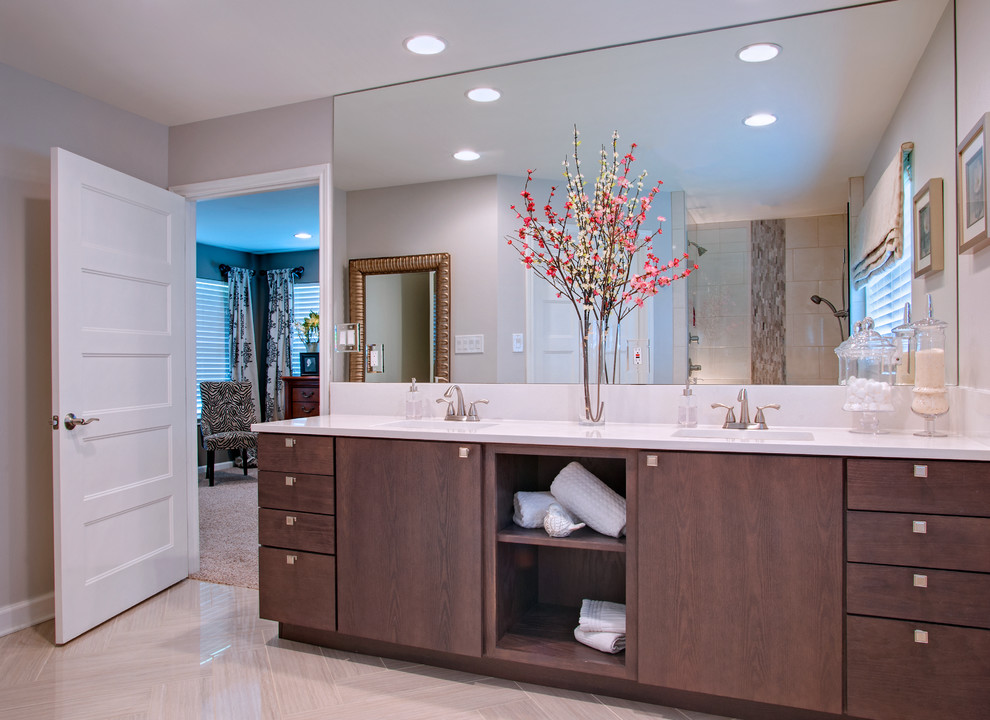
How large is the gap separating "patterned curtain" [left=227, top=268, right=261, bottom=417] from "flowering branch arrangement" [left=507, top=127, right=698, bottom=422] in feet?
17.5

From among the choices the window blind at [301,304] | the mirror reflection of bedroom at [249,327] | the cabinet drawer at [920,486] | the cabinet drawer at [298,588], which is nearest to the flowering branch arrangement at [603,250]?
the cabinet drawer at [920,486]

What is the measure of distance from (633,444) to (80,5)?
2.33 meters

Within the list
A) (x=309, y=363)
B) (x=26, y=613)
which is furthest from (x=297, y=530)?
(x=309, y=363)

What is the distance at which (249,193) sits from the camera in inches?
125

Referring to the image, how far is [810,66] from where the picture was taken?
2.23 meters

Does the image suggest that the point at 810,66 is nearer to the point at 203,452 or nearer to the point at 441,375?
the point at 441,375

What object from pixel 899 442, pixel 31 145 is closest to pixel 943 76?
pixel 899 442

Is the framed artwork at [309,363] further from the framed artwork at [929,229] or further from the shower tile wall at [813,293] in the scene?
the framed artwork at [929,229]

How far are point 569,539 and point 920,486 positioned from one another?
0.98 meters

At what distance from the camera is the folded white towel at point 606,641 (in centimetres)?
205

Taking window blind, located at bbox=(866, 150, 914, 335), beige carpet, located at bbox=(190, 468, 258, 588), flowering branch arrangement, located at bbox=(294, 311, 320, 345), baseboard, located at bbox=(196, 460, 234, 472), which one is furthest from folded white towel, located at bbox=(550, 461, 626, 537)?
baseboard, located at bbox=(196, 460, 234, 472)

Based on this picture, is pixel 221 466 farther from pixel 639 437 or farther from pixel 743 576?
pixel 743 576

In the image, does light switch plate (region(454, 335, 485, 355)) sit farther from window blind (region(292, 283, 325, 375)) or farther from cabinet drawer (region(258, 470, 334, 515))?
window blind (region(292, 283, 325, 375))

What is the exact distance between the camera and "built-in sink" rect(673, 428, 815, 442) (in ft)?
6.50
